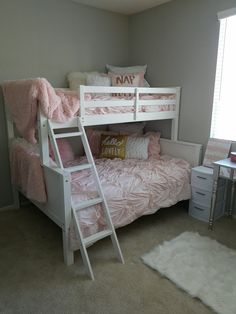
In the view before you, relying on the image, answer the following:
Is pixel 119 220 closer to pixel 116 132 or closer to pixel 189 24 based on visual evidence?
pixel 116 132

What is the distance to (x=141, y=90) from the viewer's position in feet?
9.27

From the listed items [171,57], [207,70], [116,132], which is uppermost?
[171,57]

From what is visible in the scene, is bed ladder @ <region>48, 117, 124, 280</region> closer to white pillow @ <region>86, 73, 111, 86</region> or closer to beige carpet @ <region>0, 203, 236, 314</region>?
→ beige carpet @ <region>0, 203, 236, 314</region>

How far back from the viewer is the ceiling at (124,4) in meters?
3.15

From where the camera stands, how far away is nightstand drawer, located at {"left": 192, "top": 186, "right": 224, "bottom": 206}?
9.09ft

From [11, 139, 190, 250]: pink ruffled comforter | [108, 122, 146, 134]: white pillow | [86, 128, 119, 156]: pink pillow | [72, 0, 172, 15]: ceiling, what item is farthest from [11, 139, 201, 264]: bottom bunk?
[72, 0, 172, 15]: ceiling

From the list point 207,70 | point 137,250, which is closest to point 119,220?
point 137,250

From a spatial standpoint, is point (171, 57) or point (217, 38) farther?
point (171, 57)

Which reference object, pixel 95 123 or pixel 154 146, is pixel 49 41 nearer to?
pixel 95 123

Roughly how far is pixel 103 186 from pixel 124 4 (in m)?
2.44

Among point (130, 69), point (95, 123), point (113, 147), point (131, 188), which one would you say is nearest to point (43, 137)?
point (95, 123)

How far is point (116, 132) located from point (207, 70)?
1457 mm

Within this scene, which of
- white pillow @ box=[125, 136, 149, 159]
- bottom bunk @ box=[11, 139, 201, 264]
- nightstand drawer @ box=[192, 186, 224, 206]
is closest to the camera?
bottom bunk @ box=[11, 139, 201, 264]

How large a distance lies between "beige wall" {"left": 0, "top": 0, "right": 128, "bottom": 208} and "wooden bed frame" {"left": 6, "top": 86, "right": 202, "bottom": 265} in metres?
0.57
